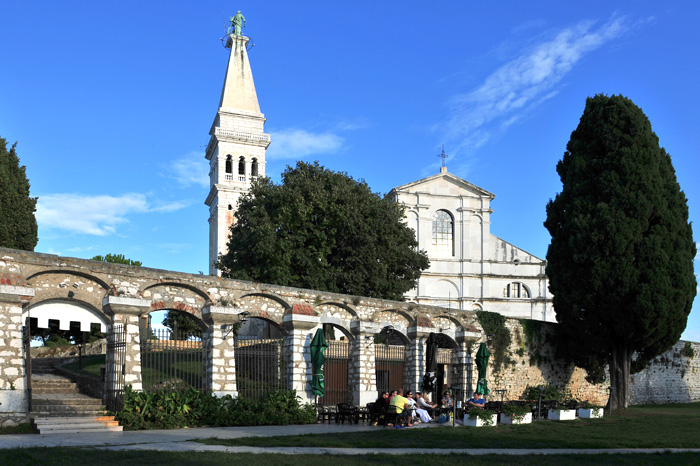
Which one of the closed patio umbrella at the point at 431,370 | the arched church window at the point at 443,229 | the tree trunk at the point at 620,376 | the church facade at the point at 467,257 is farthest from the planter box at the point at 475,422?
the arched church window at the point at 443,229

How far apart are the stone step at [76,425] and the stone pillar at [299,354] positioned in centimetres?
555

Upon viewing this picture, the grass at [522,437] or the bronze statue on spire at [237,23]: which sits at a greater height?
the bronze statue on spire at [237,23]

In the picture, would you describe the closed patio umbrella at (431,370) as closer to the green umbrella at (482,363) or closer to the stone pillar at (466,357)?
the green umbrella at (482,363)

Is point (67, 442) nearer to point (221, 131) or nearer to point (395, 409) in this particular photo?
point (395, 409)

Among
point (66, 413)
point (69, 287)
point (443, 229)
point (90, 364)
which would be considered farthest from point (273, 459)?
point (443, 229)

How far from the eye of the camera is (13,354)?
14.4m

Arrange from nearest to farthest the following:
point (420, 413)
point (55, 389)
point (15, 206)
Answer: point (55, 389) < point (420, 413) < point (15, 206)

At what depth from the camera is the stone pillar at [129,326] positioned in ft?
52.3

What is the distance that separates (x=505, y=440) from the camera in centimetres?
1340

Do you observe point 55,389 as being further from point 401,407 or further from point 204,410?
point 401,407

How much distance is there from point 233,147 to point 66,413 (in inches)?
1761

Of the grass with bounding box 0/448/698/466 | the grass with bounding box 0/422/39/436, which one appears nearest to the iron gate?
the grass with bounding box 0/422/39/436

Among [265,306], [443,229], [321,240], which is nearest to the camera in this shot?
[265,306]

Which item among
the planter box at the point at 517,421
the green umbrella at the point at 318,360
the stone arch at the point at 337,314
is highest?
the stone arch at the point at 337,314
